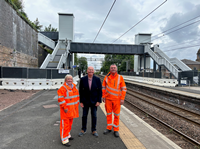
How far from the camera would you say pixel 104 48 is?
3350cm

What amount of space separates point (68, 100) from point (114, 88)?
1.38 meters

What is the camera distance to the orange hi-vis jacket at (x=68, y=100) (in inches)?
138

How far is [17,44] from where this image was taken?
17.5 m

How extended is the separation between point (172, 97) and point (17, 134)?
13192 mm

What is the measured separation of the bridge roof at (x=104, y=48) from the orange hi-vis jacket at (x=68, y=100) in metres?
29.5

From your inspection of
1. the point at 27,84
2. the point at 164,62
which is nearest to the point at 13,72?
the point at 27,84

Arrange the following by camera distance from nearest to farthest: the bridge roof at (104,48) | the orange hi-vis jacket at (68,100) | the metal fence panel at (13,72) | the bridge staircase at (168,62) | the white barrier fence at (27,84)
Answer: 1. the orange hi-vis jacket at (68,100)
2. the white barrier fence at (27,84)
3. the metal fence panel at (13,72)
4. the bridge staircase at (168,62)
5. the bridge roof at (104,48)

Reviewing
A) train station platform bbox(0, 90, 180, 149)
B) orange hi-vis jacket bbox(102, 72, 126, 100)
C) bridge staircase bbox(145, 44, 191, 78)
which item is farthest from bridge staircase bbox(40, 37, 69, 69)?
bridge staircase bbox(145, 44, 191, 78)

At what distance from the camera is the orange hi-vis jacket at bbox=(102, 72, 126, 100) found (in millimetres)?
4277

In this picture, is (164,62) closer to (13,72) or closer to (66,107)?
(13,72)

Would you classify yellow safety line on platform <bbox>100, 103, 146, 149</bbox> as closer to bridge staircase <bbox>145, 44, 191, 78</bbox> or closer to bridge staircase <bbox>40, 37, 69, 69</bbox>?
bridge staircase <bbox>40, 37, 69, 69</bbox>

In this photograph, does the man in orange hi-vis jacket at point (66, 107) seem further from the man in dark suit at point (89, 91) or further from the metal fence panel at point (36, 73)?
the metal fence panel at point (36, 73)

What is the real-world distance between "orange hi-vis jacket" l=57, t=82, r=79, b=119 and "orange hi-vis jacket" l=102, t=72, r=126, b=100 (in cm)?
101

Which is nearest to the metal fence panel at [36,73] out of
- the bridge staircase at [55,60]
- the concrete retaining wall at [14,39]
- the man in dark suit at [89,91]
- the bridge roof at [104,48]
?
the concrete retaining wall at [14,39]
